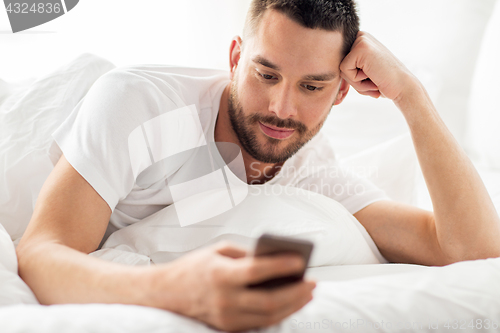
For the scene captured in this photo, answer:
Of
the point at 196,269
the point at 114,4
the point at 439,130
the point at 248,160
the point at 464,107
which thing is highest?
the point at 114,4

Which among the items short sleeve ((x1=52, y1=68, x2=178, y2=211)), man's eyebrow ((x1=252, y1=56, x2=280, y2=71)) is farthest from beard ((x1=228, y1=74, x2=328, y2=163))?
short sleeve ((x1=52, y1=68, x2=178, y2=211))

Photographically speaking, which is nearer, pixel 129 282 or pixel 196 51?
pixel 129 282

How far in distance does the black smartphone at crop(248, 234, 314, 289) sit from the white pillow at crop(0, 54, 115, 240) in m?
0.69

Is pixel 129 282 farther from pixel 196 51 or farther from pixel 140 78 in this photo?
pixel 196 51

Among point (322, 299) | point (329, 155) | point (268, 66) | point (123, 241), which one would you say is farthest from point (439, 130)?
point (123, 241)

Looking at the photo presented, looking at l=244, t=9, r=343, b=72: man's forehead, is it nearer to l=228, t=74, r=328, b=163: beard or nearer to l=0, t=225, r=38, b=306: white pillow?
l=228, t=74, r=328, b=163: beard

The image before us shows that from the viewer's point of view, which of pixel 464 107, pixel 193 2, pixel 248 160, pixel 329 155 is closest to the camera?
pixel 248 160

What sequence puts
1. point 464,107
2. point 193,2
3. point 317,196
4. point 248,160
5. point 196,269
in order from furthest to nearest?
point 193,2, point 464,107, point 248,160, point 317,196, point 196,269

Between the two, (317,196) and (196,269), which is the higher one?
(196,269)

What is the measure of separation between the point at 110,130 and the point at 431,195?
0.76m

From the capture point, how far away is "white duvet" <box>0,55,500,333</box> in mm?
443

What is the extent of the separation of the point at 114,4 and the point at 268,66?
131 cm

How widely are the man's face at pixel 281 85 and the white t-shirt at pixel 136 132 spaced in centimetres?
9

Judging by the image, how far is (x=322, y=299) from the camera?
512mm
